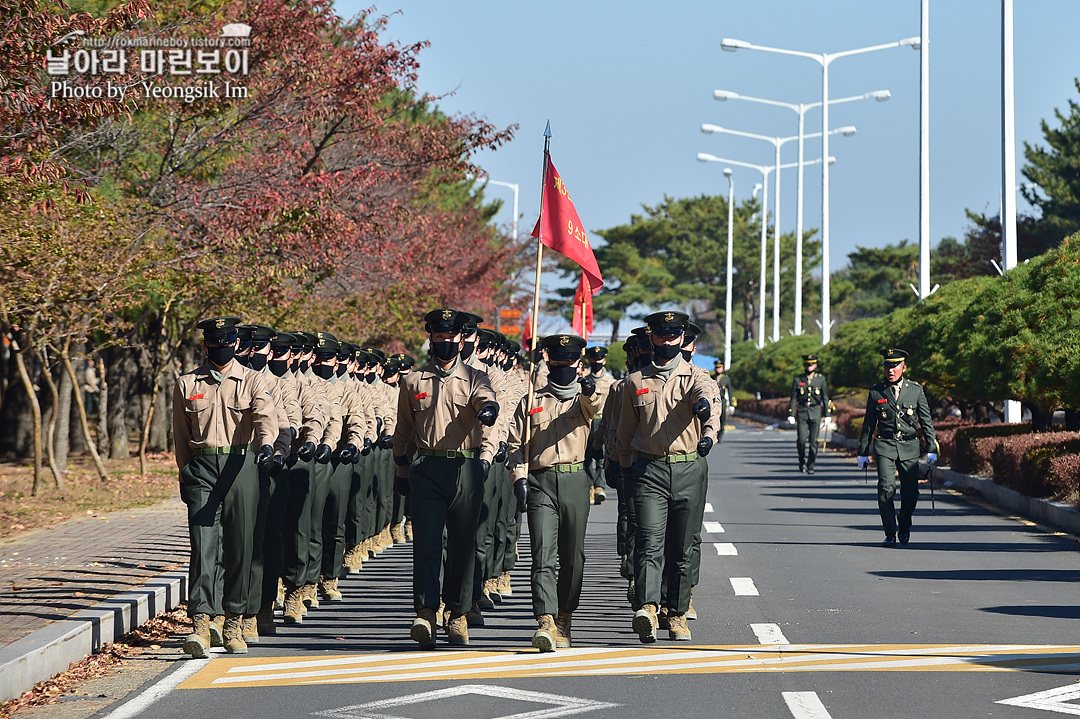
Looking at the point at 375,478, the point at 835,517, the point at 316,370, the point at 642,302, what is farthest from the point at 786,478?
the point at 642,302

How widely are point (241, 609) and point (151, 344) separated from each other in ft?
62.0

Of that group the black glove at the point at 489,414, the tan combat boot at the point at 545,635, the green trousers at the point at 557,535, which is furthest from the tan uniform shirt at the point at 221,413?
the tan combat boot at the point at 545,635

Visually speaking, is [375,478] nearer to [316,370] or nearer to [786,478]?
[316,370]

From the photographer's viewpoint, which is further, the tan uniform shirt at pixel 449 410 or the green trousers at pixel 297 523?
the green trousers at pixel 297 523

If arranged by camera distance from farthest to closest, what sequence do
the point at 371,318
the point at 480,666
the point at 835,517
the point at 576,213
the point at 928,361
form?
the point at 371,318
the point at 928,361
the point at 835,517
the point at 576,213
the point at 480,666

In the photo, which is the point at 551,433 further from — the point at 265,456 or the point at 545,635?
the point at 265,456

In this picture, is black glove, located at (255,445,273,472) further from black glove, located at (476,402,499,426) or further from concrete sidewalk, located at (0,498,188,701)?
concrete sidewalk, located at (0,498,188,701)

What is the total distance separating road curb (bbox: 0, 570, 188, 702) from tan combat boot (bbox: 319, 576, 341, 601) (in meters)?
1.07

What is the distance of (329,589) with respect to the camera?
40.5ft

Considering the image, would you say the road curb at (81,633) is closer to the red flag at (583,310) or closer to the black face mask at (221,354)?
the black face mask at (221,354)

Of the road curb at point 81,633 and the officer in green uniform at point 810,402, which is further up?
the officer in green uniform at point 810,402

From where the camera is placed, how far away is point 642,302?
93.1m

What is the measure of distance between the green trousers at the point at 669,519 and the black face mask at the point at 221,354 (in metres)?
2.72

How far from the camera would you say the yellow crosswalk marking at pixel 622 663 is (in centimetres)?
880
